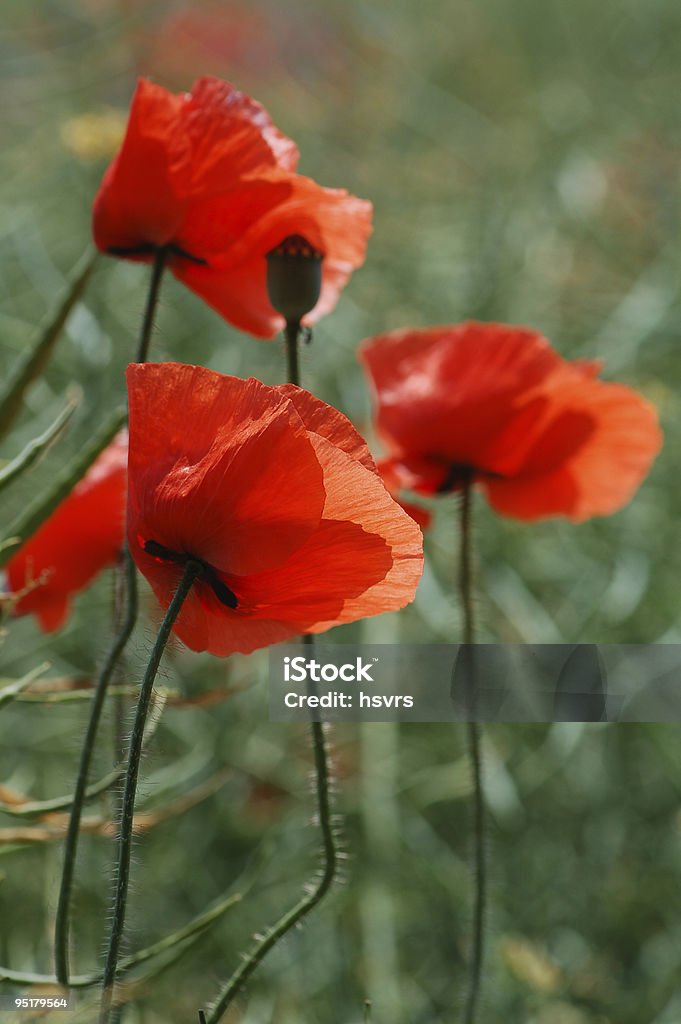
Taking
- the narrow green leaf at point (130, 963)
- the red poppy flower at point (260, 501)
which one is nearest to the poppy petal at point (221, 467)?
the red poppy flower at point (260, 501)

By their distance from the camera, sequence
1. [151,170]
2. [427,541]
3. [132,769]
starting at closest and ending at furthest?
[132,769], [151,170], [427,541]

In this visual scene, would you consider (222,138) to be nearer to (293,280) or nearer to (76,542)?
(293,280)

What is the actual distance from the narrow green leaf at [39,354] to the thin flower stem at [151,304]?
45 mm

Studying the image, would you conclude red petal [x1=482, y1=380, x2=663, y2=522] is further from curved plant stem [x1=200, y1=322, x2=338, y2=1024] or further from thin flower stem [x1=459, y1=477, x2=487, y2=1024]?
curved plant stem [x1=200, y1=322, x2=338, y2=1024]

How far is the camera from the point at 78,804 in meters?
0.30

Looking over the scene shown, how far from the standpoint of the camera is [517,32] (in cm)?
139

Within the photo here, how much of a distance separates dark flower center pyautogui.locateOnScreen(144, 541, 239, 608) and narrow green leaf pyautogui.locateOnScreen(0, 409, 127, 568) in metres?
0.10

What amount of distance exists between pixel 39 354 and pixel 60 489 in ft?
0.19

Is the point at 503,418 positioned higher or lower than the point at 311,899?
higher

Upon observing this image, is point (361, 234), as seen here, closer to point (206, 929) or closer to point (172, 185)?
point (172, 185)

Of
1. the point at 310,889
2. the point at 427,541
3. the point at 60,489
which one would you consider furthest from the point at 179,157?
the point at 427,541

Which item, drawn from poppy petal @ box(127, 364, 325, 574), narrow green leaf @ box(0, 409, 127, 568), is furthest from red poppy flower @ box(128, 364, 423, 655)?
narrow green leaf @ box(0, 409, 127, 568)

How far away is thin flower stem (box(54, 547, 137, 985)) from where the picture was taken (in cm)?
29

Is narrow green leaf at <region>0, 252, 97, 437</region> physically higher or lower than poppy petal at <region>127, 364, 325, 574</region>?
higher
